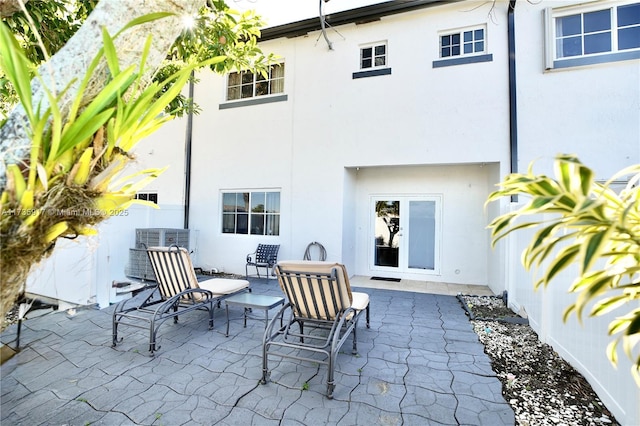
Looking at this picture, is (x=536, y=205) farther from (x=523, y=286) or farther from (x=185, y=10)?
(x=523, y=286)

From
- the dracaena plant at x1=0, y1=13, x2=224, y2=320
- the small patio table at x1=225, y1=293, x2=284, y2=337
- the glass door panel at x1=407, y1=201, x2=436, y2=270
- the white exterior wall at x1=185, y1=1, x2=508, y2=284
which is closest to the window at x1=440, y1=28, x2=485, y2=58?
the white exterior wall at x1=185, y1=1, x2=508, y2=284

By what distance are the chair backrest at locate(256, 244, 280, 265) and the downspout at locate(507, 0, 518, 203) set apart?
5.56m

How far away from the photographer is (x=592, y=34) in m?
5.97

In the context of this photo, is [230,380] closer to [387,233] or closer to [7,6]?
[7,6]

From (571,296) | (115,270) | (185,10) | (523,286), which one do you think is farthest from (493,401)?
(115,270)

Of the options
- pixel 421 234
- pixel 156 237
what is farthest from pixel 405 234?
pixel 156 237

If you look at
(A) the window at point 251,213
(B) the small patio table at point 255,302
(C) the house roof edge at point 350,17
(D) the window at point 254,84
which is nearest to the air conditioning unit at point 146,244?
(A) the window at point 251,213

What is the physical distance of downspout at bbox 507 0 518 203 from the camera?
20.1 feet

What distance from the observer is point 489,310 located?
5.31 metres

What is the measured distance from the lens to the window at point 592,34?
18.8 ft

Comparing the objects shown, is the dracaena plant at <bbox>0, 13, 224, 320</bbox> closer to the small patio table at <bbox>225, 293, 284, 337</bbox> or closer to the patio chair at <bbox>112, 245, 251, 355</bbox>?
the small patio table at <bbox>225, 293, 284, 337</bbox>

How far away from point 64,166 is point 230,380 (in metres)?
2.79

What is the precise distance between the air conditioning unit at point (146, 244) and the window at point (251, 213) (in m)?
1.23

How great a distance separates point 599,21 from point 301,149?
674 centimetres
